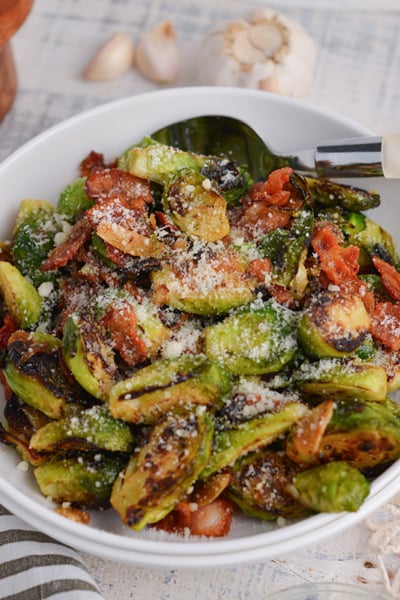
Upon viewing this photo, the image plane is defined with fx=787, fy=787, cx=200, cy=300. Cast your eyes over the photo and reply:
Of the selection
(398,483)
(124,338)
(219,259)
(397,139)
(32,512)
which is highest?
(397,139)

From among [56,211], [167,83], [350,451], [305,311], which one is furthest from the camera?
[167,83]

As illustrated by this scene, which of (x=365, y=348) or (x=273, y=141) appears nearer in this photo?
(x=365, y=348)

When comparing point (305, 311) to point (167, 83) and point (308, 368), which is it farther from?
point (167, 83)

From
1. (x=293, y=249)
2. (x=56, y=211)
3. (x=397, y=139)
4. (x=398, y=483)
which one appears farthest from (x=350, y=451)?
(x=56, y=211)

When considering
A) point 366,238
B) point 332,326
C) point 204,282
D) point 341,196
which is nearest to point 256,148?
point 341,196

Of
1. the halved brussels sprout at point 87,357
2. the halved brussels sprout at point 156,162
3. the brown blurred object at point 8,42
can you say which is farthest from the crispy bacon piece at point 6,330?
the brown blurred object at point 8,42

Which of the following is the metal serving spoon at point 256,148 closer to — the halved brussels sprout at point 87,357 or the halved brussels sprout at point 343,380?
A: the halved brussels sprout at point 343,380

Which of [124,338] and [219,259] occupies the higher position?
[219,259]

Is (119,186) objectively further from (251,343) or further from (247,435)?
(247,435)

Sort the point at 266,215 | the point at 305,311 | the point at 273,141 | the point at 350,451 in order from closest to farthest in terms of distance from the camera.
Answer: the point at 350,451 → the point at 305,311 → the point at 266,215 → the point at 273,141

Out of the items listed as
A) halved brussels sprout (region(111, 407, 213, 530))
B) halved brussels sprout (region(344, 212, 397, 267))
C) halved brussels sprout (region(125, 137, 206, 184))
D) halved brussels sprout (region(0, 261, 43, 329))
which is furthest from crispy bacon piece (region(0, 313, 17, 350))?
halved brussels sprout (region(344, 212, 397, 267))
